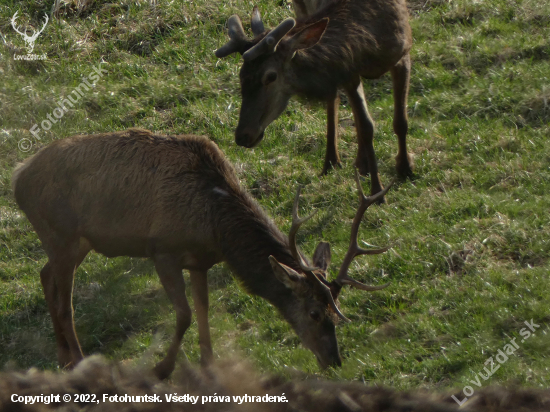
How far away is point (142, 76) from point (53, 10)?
234cm

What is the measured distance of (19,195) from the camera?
264 inches

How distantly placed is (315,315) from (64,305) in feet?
7.63

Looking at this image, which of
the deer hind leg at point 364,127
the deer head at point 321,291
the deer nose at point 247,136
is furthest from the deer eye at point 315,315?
the deer hind leg at point 364,127

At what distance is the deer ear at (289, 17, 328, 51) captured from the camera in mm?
7566

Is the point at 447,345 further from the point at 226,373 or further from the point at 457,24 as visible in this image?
the point at 457,24

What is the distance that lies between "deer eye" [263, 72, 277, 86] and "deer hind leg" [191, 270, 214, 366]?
2191 millimetres

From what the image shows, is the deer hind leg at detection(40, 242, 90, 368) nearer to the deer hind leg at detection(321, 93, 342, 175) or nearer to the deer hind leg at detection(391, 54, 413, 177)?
Result: the deer hind leg at detection(321, 93, 342, 175)

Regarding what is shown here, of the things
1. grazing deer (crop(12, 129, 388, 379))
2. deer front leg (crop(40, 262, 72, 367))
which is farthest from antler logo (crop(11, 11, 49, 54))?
deer front leg (crop(40, 262, 72, 367))

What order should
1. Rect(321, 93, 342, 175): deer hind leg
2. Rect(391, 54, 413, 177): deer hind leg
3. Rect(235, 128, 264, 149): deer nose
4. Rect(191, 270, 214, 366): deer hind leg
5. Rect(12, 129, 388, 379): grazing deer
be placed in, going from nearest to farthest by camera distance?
Rect(12, 129, 388, 379): grazing deer
Rect(191, 270, 214, 366): deer hind leg
Rect(235, 128, 264, 149): deer nose
Rect(391, 54, 413, 177): deer hind leg
Rect(321, 93, 342, 175): deer hind leg

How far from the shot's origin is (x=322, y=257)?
623cm

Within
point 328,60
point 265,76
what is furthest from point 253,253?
point 328,60

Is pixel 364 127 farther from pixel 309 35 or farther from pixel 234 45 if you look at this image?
pixel 234 45

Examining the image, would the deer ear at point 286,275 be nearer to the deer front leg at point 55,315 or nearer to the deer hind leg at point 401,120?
the deer front leg at point 55,315

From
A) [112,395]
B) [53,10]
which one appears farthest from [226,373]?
[53,10]
